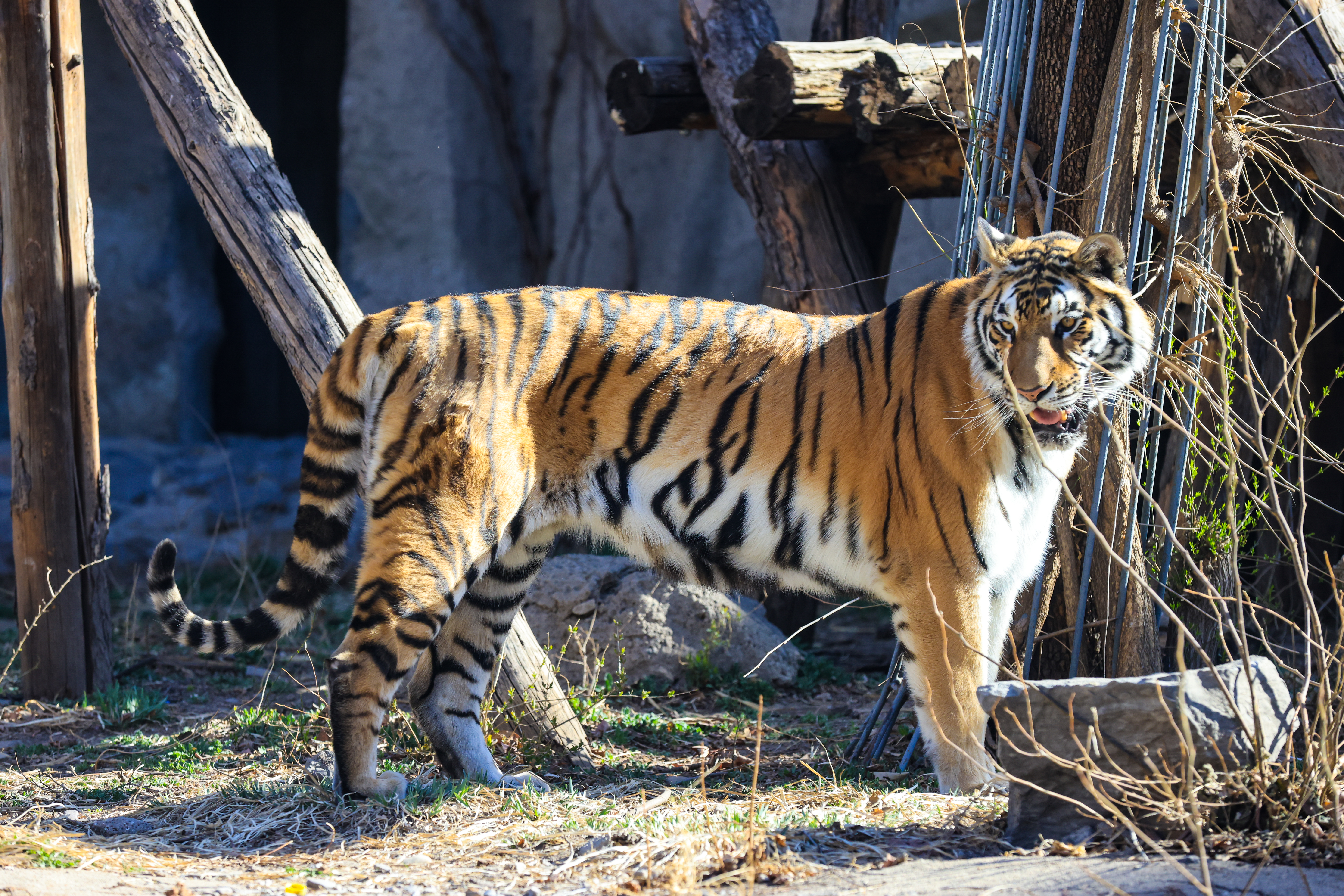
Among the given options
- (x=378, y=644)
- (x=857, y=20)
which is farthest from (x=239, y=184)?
(x=857, y=20)

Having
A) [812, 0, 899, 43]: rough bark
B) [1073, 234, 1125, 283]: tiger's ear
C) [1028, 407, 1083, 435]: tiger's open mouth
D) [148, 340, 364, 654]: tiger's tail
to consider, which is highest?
[812, 0, 899, 43]: rough bark

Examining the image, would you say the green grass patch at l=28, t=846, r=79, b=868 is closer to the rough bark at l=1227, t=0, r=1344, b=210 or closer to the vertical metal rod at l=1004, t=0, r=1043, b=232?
the vertical metal rod at l=1004, t=0, r=1043, b=232

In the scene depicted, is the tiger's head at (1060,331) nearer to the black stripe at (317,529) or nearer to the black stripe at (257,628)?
the black stripe at (317,529)

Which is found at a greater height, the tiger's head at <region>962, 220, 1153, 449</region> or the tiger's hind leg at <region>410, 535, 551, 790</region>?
the tiger's head at <region>962, 220, 1153, 449</region>

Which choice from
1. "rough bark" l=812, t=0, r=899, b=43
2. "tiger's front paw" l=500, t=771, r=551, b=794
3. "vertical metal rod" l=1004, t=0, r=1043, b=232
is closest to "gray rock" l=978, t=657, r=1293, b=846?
"tiger's front paw" l=500, t=771, r=551, b=794

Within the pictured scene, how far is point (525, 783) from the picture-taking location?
3768 mm

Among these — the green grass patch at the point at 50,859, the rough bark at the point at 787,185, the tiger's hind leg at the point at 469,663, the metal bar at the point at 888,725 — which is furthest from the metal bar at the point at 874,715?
the green grass patch at the point at 50,859

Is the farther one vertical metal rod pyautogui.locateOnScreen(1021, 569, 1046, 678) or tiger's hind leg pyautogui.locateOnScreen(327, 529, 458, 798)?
vertical metal rod pyautogui.locateOnScreen(1021, 569, 1046, 678)

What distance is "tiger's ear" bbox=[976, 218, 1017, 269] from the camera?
11.2ft

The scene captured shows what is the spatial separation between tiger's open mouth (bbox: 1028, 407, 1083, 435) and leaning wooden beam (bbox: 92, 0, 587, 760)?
192 centimetres

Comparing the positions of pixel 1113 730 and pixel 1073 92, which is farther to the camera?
pixel 1073 92

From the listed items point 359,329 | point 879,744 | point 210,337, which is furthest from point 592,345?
point 210,337

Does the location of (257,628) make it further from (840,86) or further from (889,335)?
(840,86)

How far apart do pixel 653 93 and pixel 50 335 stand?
2.79m
